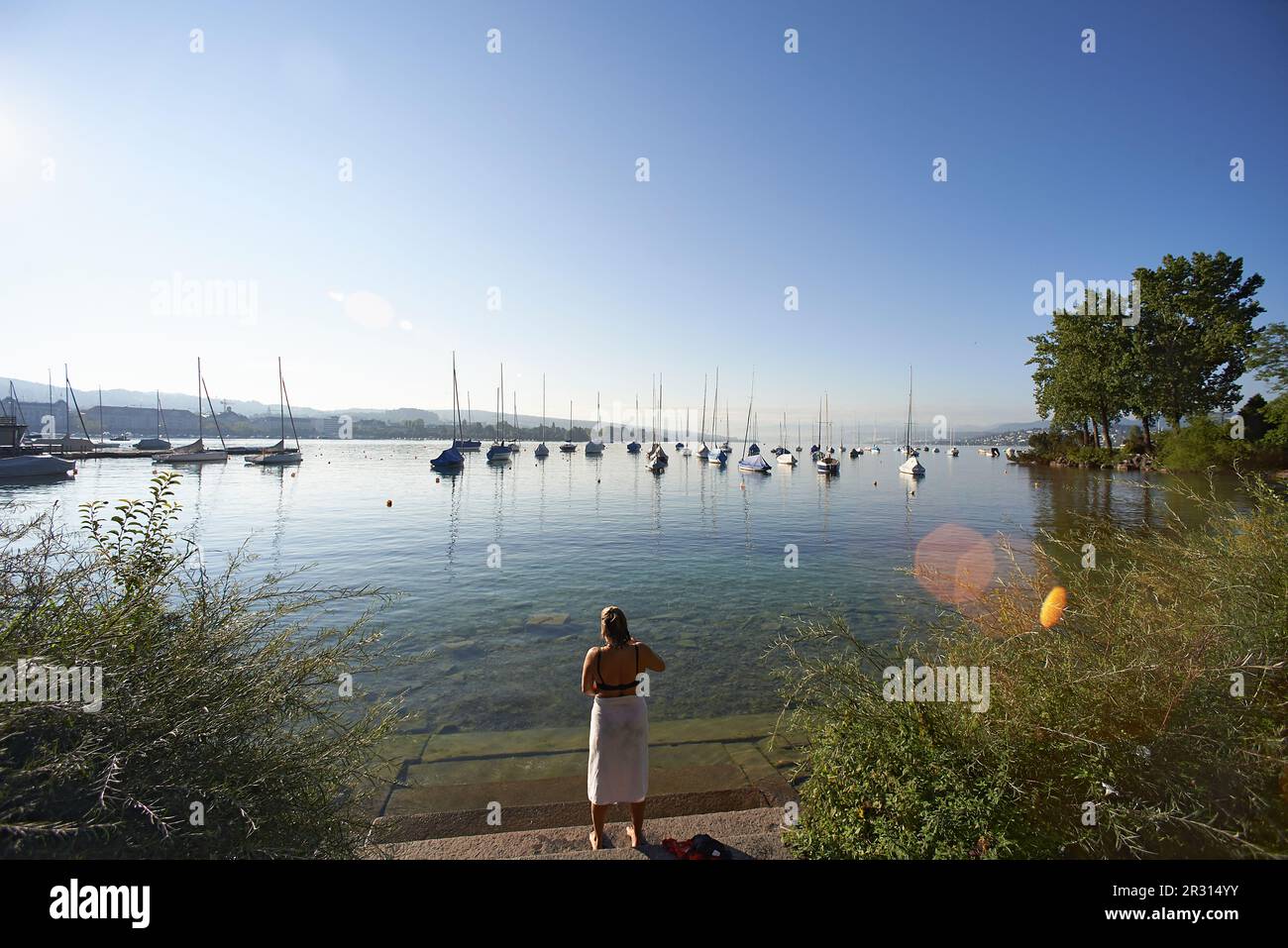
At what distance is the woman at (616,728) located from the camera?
4.82 meters

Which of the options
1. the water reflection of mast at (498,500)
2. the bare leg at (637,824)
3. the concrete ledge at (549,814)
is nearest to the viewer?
the bare leg at (637,824)

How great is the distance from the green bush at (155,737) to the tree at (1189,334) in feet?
250

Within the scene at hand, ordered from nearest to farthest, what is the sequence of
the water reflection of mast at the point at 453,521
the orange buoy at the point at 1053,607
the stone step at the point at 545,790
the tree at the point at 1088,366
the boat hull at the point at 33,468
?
the orange buoy at the point at 1053,607
the stone step at the point at 545,790
the water reflection of mast at the point at 453,521
the boat hull at the point at 33,468
the tree at the point at 1088,366

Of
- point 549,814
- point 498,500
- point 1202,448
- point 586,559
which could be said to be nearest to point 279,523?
point 498,500

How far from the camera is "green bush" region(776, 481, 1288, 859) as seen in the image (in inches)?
147

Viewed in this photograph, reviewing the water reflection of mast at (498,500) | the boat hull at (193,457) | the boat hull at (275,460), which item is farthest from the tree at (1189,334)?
the boat hull at (193,457)

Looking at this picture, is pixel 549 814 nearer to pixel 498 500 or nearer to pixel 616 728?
pixel 616 728

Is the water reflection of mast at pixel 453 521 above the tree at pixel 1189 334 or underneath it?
underneath

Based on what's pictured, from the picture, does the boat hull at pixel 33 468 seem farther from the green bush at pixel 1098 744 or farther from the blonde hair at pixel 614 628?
the green bush at pixel 1098 744

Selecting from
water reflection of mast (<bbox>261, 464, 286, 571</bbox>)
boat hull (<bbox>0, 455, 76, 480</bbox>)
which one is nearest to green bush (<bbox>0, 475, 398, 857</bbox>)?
water reflection of mast (<bbox>261, 464, 286, 571</bbox>)

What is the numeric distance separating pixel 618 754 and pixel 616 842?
32.9 inches

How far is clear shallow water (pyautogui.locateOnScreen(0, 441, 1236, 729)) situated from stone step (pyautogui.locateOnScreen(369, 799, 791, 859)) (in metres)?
3.53
